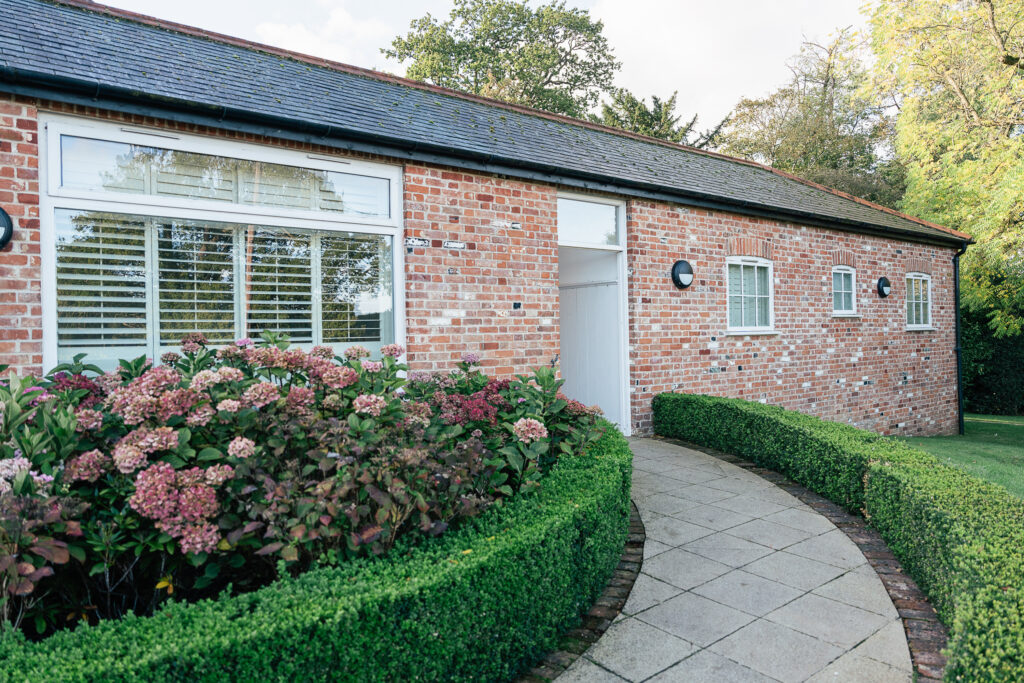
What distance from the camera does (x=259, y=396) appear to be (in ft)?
8.79

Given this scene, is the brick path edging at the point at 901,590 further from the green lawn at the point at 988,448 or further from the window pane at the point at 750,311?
the window pane at the point at 750,311

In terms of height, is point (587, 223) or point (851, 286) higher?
point (587, 223)

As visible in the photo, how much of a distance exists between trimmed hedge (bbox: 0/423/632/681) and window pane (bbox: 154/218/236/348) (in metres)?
3.27

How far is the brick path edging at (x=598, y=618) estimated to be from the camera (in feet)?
8.96

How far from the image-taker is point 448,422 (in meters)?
3.71

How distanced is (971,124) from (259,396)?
54.2 ft

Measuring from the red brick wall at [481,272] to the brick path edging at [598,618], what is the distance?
284 centimetres

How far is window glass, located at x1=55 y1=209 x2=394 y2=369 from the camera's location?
179 inches

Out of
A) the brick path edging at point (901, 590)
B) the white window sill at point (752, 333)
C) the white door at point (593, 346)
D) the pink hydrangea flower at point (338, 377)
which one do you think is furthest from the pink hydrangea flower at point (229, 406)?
the white window sill at point (752, 333)

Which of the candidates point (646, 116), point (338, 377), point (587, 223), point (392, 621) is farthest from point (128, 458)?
point (646, 116)

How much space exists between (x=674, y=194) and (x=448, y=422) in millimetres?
5673

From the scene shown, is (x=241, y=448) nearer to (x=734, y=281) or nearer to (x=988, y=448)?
(x=734, y=281)

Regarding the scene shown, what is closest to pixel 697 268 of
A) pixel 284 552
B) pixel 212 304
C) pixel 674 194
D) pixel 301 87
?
pixel 674 194

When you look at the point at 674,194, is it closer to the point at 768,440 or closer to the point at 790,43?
the point at 768,440
